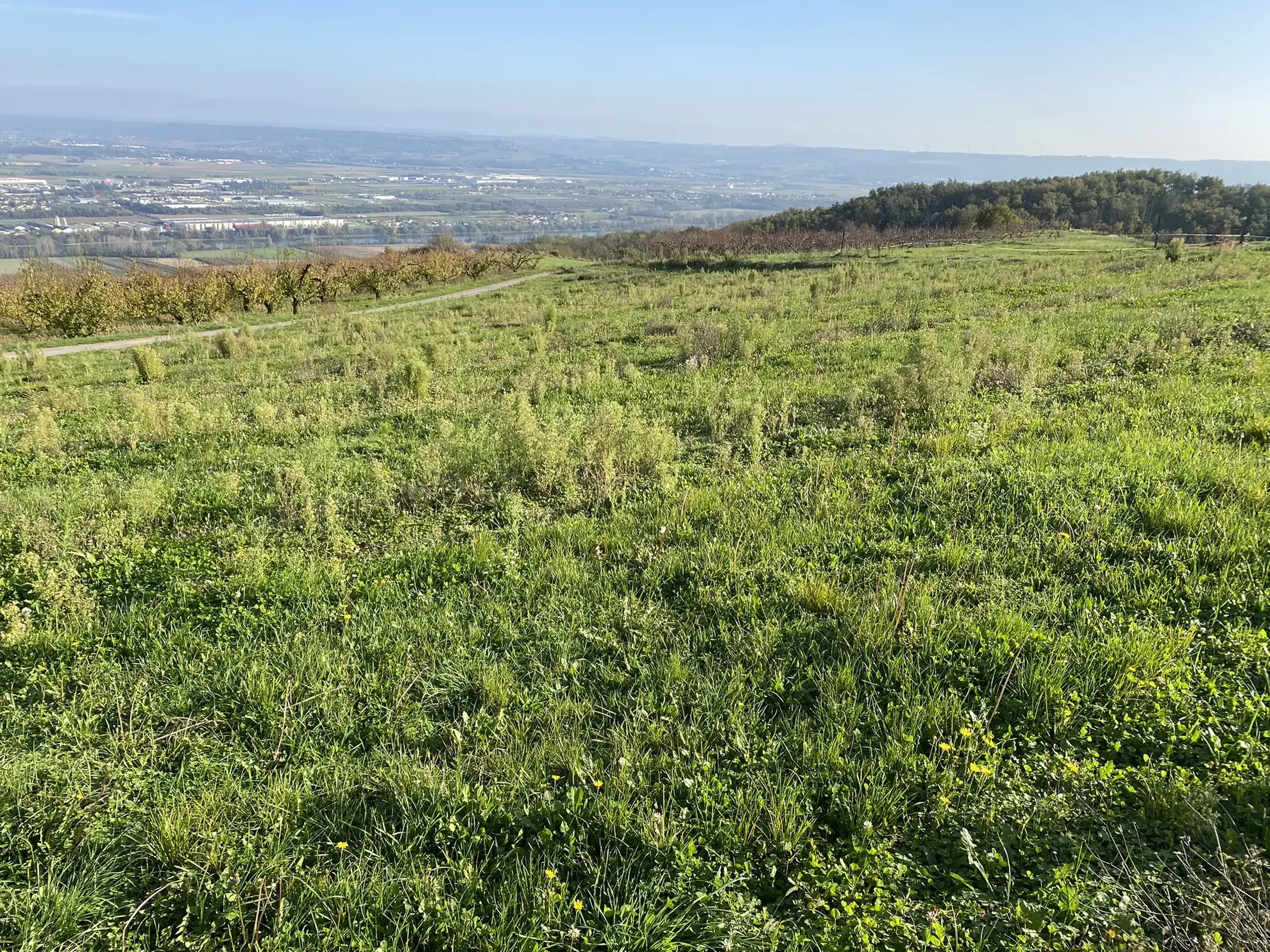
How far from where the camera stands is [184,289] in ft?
99.8

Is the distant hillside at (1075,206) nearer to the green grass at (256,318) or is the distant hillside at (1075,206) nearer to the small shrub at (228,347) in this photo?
the green grass at (256,318)

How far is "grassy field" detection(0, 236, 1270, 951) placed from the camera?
7.97ft

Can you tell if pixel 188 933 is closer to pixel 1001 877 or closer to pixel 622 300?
pixel 1001 877

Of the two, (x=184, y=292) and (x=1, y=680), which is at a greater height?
(x=184, y=292)

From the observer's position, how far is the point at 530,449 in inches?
267

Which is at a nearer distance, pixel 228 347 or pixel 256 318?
pixel 228 347

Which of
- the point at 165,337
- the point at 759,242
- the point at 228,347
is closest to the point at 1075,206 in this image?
the point at 759,242

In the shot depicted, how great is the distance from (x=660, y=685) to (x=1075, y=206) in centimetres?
8231

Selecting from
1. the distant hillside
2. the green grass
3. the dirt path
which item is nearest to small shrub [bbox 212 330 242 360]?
the dirt path

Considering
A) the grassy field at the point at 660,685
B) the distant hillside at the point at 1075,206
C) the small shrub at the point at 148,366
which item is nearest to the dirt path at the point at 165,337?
the small shrub at the point at 148,366

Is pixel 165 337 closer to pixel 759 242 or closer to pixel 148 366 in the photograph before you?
pixel 148 366

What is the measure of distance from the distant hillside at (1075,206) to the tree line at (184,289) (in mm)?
45186

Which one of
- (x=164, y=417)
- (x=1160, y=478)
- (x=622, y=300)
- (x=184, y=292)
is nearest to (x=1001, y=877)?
(x=1160, y=478)

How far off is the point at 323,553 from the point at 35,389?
15393 mm
